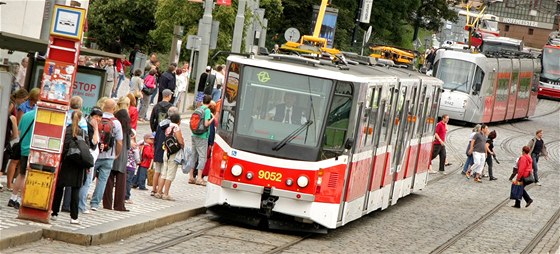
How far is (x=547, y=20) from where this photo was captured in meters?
165

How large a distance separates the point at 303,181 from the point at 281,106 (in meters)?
1.20

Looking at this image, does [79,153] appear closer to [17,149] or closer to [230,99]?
[17,149]

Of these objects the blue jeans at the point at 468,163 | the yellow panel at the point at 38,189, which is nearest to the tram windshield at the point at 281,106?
the yellow panel at the point at 38,189

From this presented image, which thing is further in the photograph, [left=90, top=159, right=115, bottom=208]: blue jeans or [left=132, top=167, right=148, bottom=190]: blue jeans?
[left=132, top=167, right=148, bottom=190]: blue jeans

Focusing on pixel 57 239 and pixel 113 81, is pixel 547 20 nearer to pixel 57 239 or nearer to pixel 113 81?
pixel 113 81

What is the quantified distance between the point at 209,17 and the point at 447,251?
67.4 ft

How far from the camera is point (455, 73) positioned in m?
52.5

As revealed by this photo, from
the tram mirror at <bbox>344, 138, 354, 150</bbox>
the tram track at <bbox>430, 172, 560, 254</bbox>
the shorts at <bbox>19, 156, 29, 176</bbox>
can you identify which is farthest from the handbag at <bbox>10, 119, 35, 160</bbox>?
the tram track at <bbox>430, 172, 560, 254</bbox>

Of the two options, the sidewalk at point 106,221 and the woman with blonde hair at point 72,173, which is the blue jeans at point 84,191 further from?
the woman with blonde hair at point 72,173

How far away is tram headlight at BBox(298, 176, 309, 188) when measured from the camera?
2084 cm

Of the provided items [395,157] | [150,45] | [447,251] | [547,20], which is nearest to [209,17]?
[395,157]

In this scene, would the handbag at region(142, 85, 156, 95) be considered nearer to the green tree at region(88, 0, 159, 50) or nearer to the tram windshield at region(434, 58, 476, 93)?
the tram windshield at region(434, 58, 476, 93)

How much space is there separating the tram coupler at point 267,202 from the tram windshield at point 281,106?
69 centimetres

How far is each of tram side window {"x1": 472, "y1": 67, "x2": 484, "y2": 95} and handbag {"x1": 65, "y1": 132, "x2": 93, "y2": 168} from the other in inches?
1428
